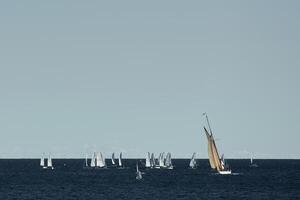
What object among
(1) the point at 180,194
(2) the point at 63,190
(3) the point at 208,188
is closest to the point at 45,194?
(2) the point at 63,190

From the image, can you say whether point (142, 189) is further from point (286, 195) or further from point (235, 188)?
point (286, 195)

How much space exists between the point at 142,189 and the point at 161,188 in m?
5.16

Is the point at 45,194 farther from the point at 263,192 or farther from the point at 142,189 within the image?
the point at 263,192

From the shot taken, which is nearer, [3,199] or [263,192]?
[3,199]

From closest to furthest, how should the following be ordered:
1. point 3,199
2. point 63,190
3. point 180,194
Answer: point 3,199, point 180,194, point 63,190

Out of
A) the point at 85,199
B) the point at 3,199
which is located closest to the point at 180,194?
the point at 85,199

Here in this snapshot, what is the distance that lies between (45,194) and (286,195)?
50.1 meters

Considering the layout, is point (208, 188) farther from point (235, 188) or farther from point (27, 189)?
point (27, 189)

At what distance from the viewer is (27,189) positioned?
7564 inches

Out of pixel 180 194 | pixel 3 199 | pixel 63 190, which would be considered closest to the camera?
pixel 3 199

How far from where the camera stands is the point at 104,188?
197 meters

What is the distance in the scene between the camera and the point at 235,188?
19525 centimetres

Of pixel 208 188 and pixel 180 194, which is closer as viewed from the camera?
pixel 180 194

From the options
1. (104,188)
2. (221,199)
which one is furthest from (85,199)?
(104,188)
